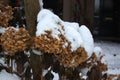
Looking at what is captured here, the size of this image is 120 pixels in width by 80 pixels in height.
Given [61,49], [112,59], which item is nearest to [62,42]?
[61,49]

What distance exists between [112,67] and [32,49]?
230 inches

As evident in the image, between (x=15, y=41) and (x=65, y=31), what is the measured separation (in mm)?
405

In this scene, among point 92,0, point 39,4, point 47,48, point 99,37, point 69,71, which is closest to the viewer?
point 47,48

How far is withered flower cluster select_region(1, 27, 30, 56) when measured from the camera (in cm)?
287

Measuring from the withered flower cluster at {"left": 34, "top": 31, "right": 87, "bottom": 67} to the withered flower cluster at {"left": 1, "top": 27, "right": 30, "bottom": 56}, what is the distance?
5.6 inches

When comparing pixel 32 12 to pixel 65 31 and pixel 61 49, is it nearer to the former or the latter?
pixel 65 31

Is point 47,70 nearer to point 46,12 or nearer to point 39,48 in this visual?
point 39,48

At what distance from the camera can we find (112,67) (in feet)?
28.3

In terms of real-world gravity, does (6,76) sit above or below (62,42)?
below

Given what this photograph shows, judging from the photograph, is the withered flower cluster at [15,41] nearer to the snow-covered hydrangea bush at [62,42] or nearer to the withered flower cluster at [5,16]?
the snow-covered hydrangea bush at [62,42]

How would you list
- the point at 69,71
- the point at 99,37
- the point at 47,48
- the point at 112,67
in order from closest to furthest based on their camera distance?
the point at 47,48
the point at 69,71
the point at 112,67
the point at 99,37

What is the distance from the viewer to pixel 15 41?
Result: 287 centimetres

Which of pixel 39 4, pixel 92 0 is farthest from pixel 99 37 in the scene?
pixel 39 4

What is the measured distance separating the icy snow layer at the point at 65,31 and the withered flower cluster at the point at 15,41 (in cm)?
14
